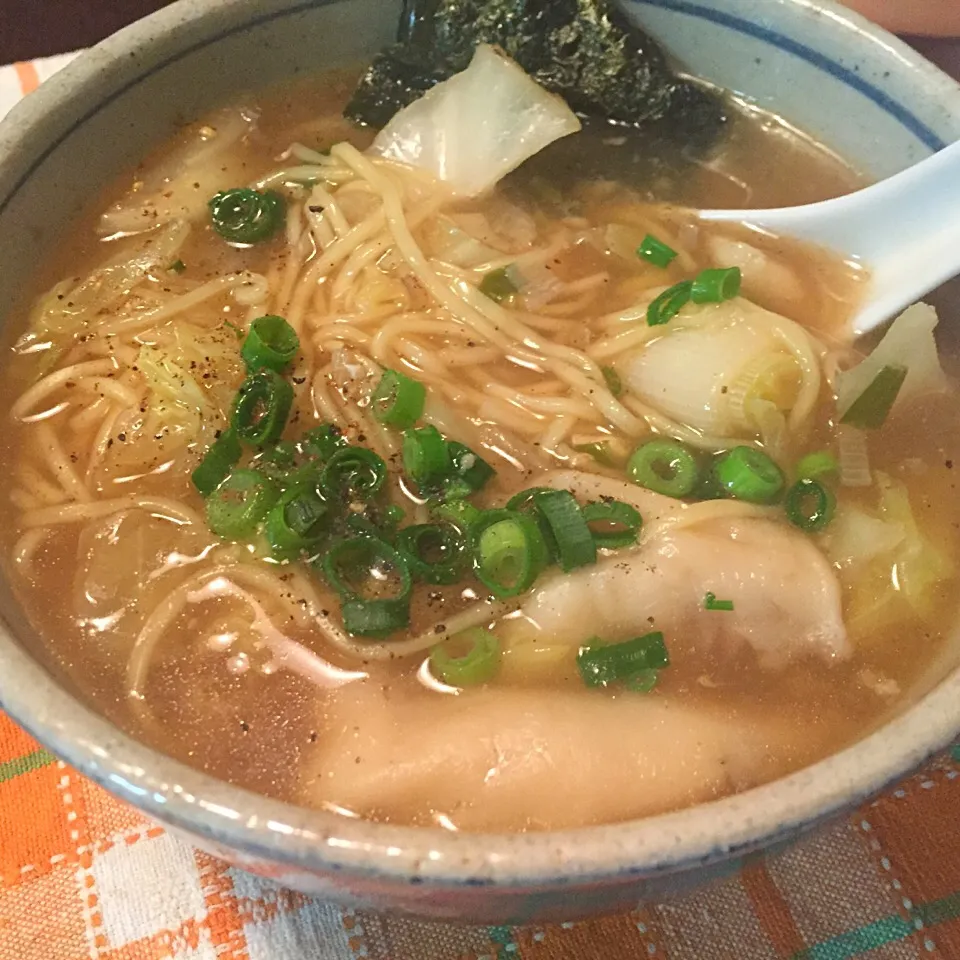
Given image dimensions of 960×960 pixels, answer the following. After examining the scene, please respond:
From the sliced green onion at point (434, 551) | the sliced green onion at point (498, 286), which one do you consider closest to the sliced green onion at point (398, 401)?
the sliced green onion at point (434, 551)

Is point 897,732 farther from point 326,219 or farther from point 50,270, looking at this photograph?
point 50,270

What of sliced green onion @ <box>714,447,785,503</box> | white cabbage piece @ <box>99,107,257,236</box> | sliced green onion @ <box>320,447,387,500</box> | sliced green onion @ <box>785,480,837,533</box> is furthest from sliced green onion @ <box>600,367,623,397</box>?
white cabbage piece @ <box>99,107,257,236</box>

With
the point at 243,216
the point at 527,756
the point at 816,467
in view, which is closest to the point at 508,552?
the point at 527,756

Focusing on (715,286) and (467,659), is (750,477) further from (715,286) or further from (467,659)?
(467,659)

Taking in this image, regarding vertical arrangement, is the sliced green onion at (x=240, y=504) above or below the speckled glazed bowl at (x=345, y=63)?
below

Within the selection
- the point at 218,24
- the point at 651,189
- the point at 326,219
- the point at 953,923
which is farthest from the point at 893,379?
the point at 218,24

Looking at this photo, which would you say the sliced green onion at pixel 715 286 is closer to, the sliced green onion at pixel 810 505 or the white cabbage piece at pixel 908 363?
the white cabbage piece at pixel 908 363

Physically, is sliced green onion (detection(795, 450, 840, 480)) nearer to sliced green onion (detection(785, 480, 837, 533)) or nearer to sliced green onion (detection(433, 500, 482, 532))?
sliced green onion (detection(785, 480, 837, 533))
